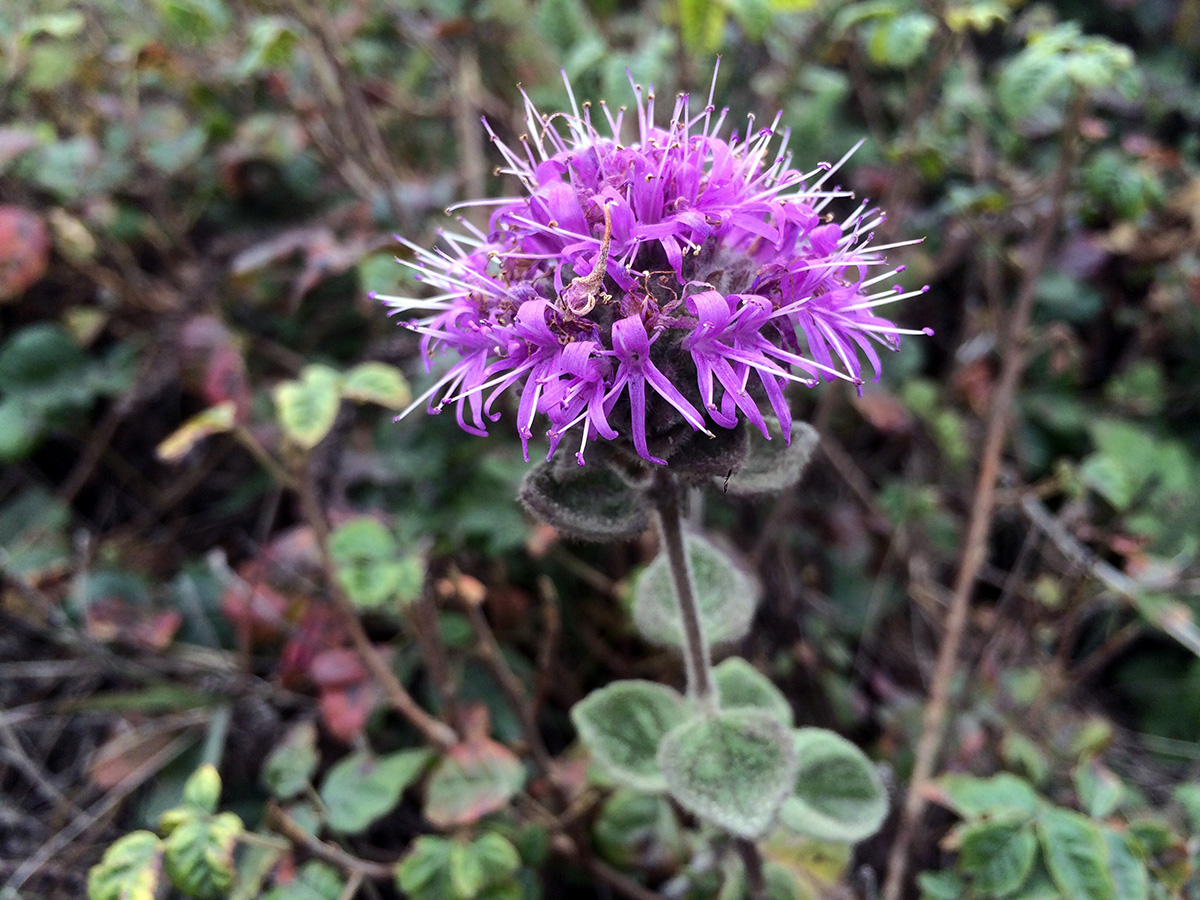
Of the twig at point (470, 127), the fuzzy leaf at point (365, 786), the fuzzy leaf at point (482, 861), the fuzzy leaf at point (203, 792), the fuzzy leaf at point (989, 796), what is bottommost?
the fuzzy leaf at point (989, 796)

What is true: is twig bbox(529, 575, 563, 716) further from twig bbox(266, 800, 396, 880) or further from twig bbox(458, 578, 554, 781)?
twig bbox(266, 800, 396, 880)

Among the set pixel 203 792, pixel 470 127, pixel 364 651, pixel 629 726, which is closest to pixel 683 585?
pixel 629 726

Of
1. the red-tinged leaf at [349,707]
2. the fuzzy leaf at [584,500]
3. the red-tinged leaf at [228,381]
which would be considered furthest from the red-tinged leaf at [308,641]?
the fuzzy leaf at [584,500]

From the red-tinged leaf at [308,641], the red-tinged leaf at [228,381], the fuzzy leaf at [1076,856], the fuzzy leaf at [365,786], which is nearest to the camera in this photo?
the fuzzy leaf at [1076,856]

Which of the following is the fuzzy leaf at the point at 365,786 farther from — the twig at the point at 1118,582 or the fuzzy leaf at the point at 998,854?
the twig at the point at 1118,582

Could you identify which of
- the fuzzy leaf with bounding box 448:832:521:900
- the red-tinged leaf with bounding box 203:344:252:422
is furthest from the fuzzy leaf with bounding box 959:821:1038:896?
the red-tinged leaf with bounding box 203:344:252:422

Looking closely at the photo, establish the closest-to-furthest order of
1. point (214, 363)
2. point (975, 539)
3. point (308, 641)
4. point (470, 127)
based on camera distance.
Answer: point (308, 641)
point (975, 539)
point (214, 363)
point (470, 127)

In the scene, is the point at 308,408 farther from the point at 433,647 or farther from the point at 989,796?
the point at 989,796
